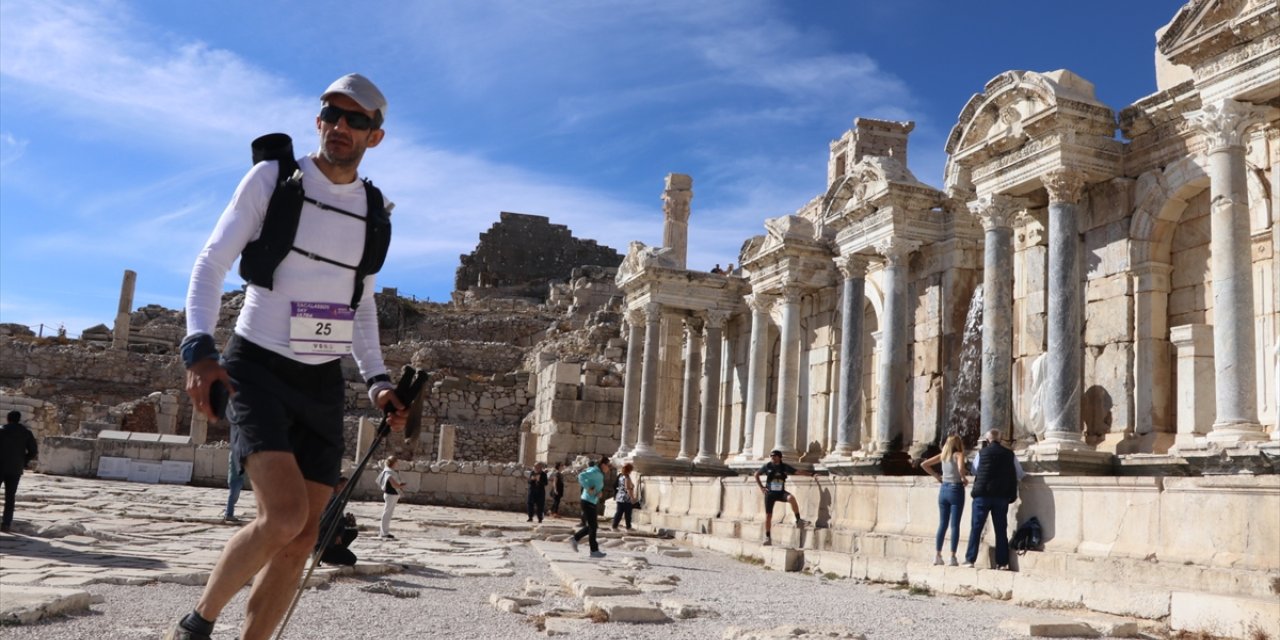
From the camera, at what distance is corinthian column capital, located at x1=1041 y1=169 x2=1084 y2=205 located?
13.3m

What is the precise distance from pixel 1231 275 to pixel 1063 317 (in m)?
2.30

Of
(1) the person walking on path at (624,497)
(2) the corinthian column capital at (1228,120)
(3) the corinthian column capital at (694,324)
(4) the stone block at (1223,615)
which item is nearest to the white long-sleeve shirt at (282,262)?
(4) the stone block at (1223,615)

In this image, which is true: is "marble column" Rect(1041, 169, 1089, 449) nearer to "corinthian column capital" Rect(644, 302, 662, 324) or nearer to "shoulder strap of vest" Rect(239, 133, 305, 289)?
"shoulder strap of vest" Rect(239, 133, 305, 289)

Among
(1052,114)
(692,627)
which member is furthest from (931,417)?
(692,627)

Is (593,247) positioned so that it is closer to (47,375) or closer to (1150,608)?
(47,375)

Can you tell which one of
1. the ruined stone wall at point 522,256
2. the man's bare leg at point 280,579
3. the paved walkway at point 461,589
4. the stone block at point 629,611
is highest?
the ruined stone wall at point 522,256

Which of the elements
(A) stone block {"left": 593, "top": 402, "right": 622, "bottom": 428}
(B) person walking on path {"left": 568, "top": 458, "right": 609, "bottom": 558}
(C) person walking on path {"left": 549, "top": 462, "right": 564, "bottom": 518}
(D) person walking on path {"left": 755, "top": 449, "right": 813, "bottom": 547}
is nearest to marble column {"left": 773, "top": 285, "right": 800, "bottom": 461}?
(C) person walking on path {"left": 549, "top": 462, "right": 564, "bottom": 518}

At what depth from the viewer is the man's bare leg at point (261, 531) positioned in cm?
322

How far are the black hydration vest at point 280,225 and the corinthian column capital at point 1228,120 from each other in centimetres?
1003

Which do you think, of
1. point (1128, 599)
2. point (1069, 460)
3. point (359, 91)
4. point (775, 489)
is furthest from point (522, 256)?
point (359, 91)

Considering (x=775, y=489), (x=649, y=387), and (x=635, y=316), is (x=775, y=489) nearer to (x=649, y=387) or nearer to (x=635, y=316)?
(x=649, y=387)

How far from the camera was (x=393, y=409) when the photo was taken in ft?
12.1

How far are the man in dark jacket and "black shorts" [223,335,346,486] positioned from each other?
9980mm

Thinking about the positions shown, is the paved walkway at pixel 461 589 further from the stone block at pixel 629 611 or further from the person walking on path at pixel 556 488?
the person walking on path at pixel 556 488
